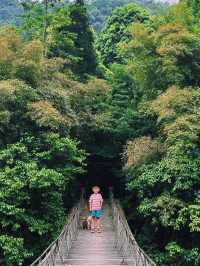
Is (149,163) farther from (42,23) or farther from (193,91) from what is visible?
(42,23)

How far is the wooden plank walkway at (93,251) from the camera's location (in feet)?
37.4

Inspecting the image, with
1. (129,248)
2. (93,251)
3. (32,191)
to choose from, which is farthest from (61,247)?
(32,191)

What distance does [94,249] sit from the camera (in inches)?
512

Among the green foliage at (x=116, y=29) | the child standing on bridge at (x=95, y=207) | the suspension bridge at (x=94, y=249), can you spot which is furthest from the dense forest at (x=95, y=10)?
the suspension bridge at (x=94, y=249)

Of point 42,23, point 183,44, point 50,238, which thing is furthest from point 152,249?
point 42,23

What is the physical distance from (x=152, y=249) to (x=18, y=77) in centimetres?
728

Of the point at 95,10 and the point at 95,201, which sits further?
the point at 95,10

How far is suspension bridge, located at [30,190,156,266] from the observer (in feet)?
33.7

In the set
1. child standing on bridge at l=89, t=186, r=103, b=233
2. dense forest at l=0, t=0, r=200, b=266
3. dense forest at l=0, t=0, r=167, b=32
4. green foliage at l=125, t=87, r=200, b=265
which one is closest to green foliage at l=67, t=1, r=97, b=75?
dense forest at l=0, t=0, r=200, b=266

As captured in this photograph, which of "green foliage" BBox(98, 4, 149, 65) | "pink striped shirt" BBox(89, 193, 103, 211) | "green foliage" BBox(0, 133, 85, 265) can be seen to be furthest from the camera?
"green foliage" BBox(98, 4, 149, 65)

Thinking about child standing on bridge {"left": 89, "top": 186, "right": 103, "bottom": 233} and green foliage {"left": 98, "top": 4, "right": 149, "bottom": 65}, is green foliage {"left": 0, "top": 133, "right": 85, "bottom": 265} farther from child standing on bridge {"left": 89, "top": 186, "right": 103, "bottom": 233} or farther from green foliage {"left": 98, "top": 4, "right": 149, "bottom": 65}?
green foliage {"left": 98, "top": 4, "right": 149, "bottom": 65}

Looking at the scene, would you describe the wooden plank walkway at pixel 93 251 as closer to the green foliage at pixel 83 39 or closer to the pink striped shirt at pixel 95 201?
the pink striped shirt at pixel 95 201

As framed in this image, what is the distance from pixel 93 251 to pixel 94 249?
0.82ft

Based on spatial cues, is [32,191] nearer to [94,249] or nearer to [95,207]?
[95,207]
